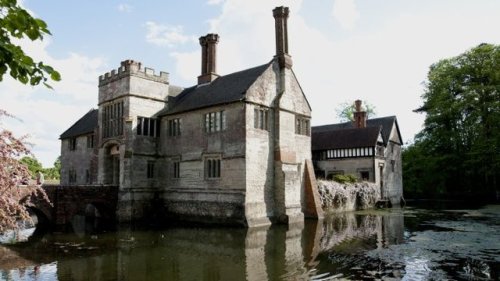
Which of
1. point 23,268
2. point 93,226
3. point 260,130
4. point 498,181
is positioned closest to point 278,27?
point 260,130

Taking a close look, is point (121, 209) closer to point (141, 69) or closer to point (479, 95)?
point (141, 69)

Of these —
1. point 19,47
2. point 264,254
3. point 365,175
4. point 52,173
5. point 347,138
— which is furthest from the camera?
point 52,173

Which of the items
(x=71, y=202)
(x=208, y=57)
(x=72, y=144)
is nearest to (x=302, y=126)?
(x=208, y=57)

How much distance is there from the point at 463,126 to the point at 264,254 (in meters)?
38.2

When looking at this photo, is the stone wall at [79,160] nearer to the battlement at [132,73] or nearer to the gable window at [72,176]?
the gable window at [72,176]

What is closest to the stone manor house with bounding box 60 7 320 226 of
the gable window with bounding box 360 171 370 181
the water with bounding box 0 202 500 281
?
the water with bounding box 0 202 500 281

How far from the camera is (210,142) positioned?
24.0 metres

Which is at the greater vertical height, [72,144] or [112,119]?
[112,119]

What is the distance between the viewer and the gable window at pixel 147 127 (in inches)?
1030

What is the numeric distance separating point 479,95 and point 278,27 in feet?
92.8

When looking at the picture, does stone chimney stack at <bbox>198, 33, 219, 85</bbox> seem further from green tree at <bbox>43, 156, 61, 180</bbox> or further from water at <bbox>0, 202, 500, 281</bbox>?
green tree at <bbox>43, 156, 61, 180</bbox>

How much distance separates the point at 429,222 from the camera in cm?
2333

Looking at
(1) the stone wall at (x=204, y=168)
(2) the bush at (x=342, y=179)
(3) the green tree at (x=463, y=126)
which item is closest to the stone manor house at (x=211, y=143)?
(1) the stone wall at (x=204, y=168)

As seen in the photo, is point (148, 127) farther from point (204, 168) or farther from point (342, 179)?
point (342, 179)
